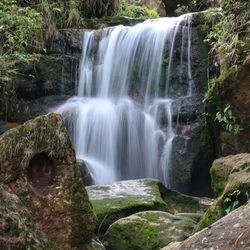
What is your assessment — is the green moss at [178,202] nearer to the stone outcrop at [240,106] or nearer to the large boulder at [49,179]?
the stone outcrop at [240,106]

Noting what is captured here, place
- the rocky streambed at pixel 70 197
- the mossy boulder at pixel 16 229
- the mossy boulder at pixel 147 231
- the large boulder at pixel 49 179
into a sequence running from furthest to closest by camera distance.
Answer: the mossy boulder at pixel 147 231, the large boulder at pixel 49 179, the rocky streambed at pixel 70 197, the mossy boulder at pixel 16 229

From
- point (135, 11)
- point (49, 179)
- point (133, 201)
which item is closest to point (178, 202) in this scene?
point (133, 201)

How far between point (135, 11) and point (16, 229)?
14129 millimetres

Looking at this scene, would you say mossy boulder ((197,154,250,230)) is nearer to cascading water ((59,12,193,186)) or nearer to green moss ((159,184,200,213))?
green moss ((159,184,200,213))

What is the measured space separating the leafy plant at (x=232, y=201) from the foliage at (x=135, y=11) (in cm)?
1148

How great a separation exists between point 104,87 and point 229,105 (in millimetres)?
6070

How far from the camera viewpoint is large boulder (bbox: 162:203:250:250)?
2.29 m

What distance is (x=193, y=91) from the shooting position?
439 inches

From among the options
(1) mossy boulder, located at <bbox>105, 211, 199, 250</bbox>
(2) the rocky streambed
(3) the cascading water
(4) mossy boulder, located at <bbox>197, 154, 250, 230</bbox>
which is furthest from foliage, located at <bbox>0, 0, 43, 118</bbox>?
(4) mossy boulder, located at <bbox>197, 154, 250, 230</bbox>

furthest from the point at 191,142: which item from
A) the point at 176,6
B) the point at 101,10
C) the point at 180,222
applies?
the point at 176,6

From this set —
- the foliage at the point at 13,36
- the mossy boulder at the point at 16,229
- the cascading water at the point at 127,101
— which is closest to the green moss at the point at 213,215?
the mossy boulder at the point at 16,229

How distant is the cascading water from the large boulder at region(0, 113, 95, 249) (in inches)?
175

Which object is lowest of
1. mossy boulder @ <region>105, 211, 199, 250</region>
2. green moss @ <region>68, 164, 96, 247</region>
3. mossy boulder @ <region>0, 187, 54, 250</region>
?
mossy boulder @ <region>105, 211, 199, 250</region>

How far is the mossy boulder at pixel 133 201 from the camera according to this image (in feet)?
19.5
